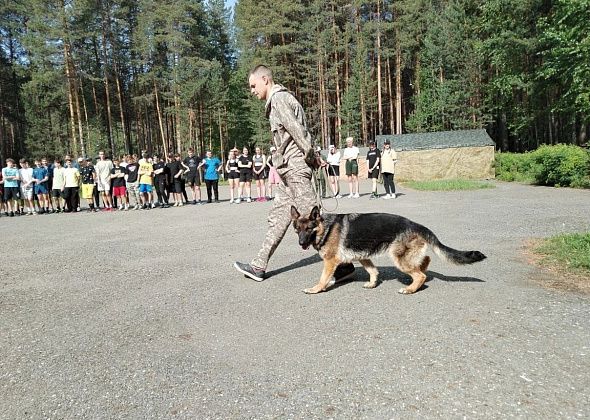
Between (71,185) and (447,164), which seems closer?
(71,185)

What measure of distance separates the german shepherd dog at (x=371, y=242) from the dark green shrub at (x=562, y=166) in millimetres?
13666

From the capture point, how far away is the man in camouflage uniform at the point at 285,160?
187 inches

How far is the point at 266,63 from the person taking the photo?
40.8 metres

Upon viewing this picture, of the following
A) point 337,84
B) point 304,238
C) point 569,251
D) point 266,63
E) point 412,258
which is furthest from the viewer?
point 337,84

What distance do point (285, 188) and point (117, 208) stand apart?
12411 millimetres

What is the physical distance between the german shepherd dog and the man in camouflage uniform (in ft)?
1.10

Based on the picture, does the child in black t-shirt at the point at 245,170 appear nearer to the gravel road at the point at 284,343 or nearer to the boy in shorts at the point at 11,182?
the boy in shorts at the point at 11,182

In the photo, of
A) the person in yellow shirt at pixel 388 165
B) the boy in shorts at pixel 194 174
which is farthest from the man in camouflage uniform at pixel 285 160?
the boy in shorts at pixel 194 174

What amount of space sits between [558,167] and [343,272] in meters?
14.6

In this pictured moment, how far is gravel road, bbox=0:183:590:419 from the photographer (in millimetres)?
2473

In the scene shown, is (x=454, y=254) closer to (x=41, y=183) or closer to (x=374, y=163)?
(x=374, y=163)

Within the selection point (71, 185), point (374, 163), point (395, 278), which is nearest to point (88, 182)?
point (71, 185)

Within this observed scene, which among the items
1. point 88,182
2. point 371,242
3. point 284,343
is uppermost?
point 88,182

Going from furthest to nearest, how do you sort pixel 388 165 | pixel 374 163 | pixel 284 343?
pixel 374 163
pixel 388 165
pixel 284 343
